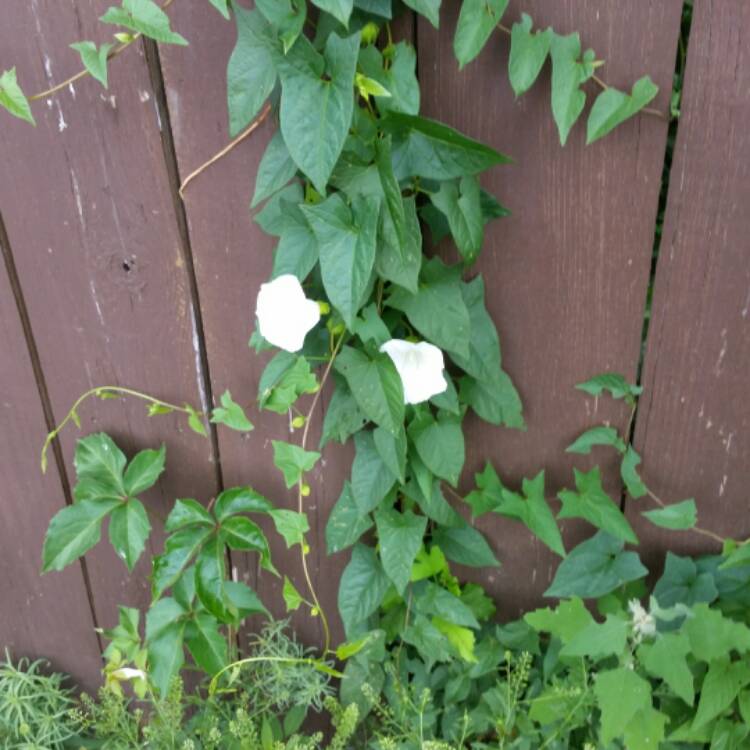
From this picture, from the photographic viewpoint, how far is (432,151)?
2.57 ft

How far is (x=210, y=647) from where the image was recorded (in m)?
1.08

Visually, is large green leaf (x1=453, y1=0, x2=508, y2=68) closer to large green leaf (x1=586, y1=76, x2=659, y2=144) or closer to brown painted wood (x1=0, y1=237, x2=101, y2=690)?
large green leaf (x1=586, y1=76, x2=659, y2=144)

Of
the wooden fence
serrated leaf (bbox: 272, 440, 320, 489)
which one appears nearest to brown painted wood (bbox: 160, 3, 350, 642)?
the wooden fence

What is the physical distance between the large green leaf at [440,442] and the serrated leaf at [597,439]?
16cm

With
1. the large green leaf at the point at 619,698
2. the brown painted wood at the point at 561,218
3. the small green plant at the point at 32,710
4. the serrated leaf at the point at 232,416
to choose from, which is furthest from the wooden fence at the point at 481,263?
the small green plant at the point at 32,710

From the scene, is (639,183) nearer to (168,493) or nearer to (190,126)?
(190,126)

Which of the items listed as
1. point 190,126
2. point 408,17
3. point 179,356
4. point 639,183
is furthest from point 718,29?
point 179,356

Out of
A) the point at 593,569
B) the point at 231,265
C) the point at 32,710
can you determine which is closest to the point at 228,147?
the point at 231,265

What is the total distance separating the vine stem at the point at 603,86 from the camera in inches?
31.4

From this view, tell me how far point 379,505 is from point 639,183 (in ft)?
1.72

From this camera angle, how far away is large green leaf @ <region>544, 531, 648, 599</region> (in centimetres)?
105

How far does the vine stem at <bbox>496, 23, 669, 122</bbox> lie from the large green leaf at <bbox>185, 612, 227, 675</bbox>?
85cm

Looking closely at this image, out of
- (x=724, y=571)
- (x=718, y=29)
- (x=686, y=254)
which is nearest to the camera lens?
(x=718, y=29)

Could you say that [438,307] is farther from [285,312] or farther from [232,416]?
[232,416]
